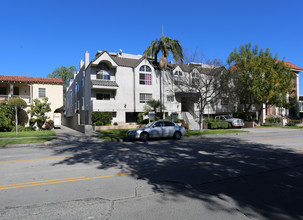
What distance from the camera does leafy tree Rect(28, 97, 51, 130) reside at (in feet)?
80.9

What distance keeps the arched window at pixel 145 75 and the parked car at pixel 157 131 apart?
14522 millimetres

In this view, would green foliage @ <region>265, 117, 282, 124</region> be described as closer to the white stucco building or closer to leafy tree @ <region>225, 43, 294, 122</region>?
leafy tree @ <region>225, 43, 294, 122</region>

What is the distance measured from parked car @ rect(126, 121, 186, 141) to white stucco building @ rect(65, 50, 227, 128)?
10521 millimetres

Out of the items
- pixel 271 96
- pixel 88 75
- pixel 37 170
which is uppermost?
pixel 88 75

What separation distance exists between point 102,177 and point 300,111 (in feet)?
154

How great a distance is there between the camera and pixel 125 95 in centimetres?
2898

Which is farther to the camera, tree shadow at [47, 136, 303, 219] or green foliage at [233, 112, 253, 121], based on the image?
green foliage at [233, 112, 253, 121]

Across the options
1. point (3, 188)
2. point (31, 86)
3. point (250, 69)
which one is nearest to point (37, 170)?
point (3, 188)

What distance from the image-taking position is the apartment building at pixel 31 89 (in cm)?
2459

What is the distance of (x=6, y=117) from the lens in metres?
21.8

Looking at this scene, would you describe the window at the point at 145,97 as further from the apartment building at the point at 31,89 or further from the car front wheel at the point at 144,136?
the car front wheel at the point at 144,136

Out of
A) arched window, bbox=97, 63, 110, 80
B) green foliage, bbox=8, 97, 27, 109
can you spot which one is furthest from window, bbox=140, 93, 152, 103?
green foliage, bbox=8, 97, 27, 109

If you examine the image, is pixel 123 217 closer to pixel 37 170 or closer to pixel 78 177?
pixel 78 177

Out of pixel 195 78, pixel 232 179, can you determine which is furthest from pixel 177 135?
pixel 232 179
